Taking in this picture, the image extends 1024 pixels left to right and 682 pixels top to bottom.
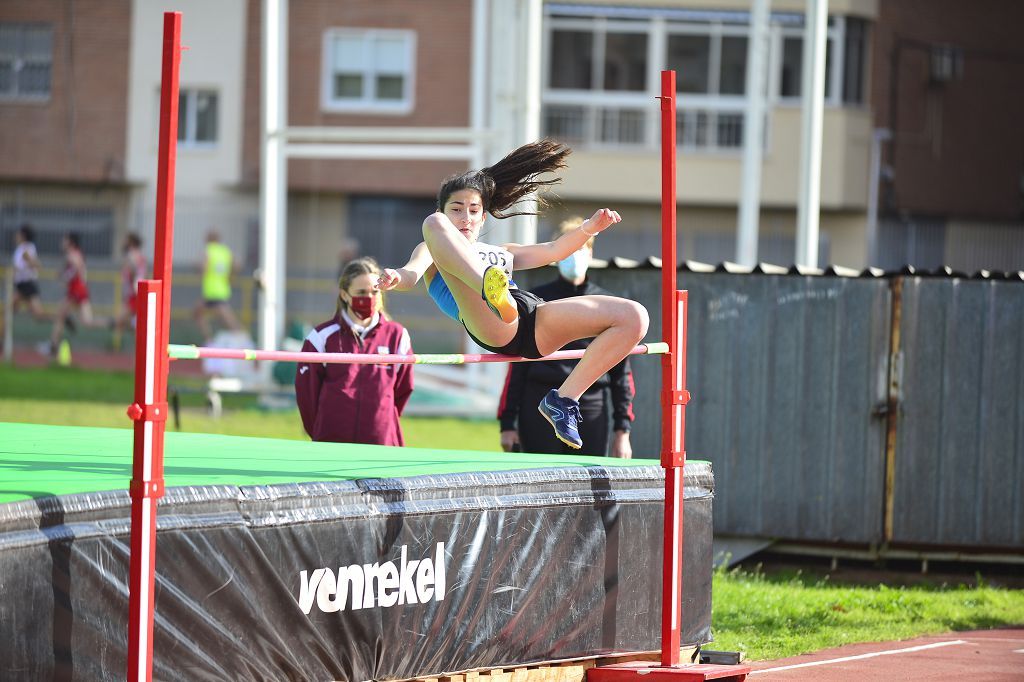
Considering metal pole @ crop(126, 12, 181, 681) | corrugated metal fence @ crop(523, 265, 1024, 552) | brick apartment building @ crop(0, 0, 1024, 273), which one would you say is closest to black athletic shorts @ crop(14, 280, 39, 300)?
brick apartment building @ crop(0, 0, 1024, 273)

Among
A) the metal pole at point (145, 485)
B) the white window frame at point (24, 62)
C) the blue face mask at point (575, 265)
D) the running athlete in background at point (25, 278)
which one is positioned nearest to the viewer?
the metal pole at point (145, 485)

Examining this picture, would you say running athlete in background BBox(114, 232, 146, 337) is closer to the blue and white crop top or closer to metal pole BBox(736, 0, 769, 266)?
metal pole BBox(736, 0, 769, 266)

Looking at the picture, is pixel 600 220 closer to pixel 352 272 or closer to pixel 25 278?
pixel 352 272

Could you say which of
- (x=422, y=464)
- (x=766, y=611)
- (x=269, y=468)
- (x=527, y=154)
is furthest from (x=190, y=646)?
(x=766, y=611)

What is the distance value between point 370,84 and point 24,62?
8239 millimetres

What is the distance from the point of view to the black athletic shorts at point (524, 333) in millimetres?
5961

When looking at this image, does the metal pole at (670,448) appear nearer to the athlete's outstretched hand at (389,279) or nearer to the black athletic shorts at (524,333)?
the black athletic shorts at (524,333)

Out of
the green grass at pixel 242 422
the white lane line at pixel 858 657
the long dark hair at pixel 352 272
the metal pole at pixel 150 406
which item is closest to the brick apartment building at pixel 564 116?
the green grass at pixel 242 422

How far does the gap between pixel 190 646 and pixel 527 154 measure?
2.70 metres

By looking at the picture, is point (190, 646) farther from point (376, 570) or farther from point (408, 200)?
point (408, 200)

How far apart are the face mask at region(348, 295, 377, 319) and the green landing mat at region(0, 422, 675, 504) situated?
31.8 inches

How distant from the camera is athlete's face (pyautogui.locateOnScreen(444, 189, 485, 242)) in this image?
6.00 meters

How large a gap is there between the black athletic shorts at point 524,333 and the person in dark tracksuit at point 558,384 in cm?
172

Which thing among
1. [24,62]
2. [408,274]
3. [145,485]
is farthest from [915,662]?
[24,62]
